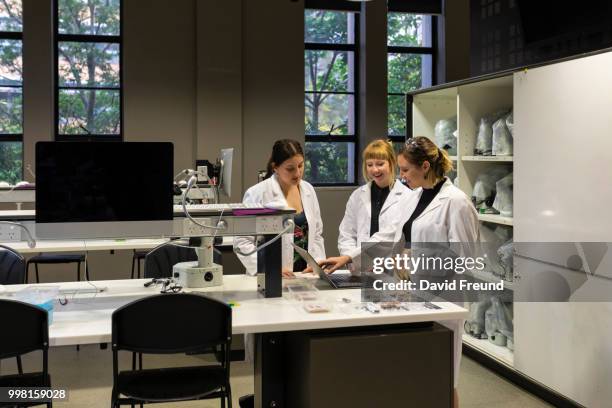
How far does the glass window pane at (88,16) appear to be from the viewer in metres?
5.85

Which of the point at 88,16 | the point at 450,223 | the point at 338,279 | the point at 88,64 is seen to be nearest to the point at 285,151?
the point at 338,279

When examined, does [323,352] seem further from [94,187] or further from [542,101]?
[542,101]

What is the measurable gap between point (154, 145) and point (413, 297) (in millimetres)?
1253

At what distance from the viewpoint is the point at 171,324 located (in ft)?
7.09

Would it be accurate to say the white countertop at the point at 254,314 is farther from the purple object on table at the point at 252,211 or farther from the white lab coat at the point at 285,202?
the white lab coat at the point at 285,202

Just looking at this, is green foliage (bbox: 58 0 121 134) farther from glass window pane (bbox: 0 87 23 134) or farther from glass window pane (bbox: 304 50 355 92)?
glass window pane (bbox: 304 50 355 92)

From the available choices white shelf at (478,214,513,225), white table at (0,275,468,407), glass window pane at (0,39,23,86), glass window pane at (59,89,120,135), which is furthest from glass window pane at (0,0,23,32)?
white shelf at (478,214,513,225)

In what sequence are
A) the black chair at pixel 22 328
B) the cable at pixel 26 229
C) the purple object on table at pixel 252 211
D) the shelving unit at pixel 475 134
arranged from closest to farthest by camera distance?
the black chair at pixel 22 328, the cable at pixel 26 229, the purple object on table at pixel 252 211, the shelving unit at pixel 475 134

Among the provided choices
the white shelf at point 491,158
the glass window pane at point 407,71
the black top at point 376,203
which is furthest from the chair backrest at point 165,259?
the glass window pane at point 407,71

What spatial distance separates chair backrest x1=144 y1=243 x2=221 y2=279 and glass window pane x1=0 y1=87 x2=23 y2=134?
3.22 m

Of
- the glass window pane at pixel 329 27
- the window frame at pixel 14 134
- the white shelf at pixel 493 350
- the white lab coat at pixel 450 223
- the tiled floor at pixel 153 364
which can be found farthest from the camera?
the glass window pane at pixel 329 27

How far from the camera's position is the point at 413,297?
8.63 ft

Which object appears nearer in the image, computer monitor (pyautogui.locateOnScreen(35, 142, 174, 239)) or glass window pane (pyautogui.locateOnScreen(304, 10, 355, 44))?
computer monitor (pyautogui.locateOnScreen(35, 142, 174, 239))

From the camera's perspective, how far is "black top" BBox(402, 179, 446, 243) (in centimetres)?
294
